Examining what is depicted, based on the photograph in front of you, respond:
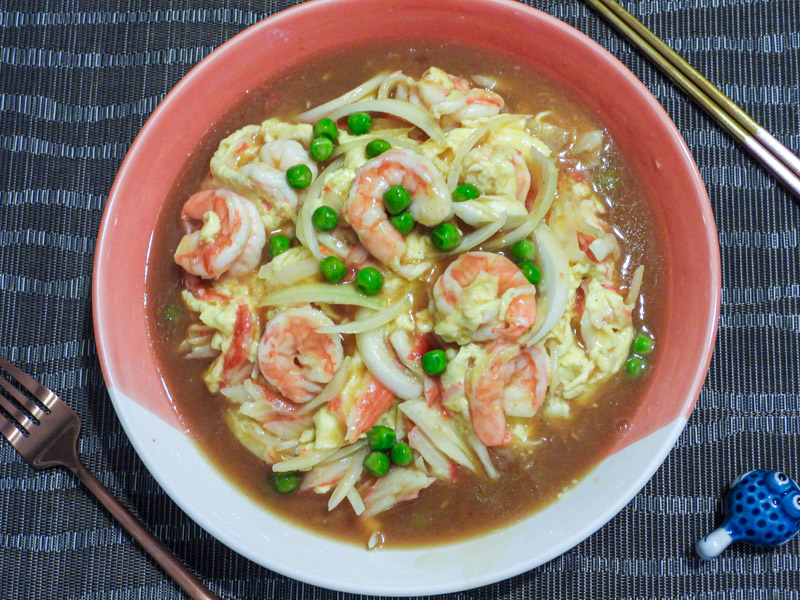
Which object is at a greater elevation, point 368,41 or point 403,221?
point 368,41

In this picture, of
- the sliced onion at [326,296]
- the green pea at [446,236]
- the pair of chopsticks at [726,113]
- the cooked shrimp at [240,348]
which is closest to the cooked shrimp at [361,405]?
the sliced onion at [326,296]

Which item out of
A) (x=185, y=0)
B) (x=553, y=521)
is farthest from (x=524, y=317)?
(x=185, y=0)

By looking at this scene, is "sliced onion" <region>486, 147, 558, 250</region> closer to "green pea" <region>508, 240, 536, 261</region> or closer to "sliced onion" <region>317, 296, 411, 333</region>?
"green pea" <region>508, 240, 536, 261</region>

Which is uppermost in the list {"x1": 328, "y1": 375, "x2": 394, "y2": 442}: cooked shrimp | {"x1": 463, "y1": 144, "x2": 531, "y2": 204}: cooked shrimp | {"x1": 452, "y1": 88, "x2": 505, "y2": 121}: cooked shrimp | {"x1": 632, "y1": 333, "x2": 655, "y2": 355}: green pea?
{"x1": 452, "y1": 88, "x2": 505, "y2": 121}: cooked shrimp

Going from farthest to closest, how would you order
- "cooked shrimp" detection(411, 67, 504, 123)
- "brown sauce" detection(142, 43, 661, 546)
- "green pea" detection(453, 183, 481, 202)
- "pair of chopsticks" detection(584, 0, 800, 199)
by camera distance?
"pair of chopsticks" detection(584, 0, 800, 199), "cooked shrimp" detection(411, 67, 504, 123), "brown sauce" detection(142, 43, 661, 546), "green pea" detection(453, 183, 481, 202)

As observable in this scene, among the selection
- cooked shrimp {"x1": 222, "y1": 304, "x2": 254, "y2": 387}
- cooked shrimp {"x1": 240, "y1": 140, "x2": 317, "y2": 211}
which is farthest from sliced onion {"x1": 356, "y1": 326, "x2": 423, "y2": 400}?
cooked shrimp {"x1": 240, "y1": 140, "x2": 317, "y2": 211}

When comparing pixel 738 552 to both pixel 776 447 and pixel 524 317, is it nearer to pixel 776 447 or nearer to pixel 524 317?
pixel 776 447

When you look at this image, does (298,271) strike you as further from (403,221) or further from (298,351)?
(403,221)

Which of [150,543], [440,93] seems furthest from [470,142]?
[150,543]
